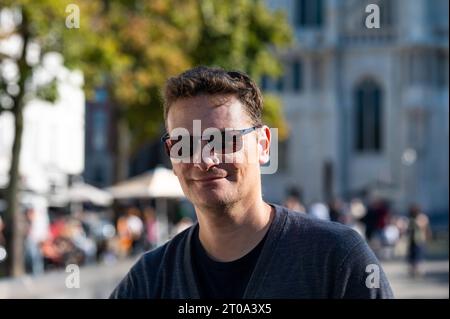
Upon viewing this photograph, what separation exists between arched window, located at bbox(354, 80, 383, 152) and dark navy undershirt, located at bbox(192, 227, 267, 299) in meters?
61.5

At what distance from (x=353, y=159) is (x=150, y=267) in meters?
61.3

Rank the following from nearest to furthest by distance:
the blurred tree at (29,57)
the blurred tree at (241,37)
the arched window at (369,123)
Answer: the blurred tree at (29,57) → the blurred tree at (241,37) → the arched window at (369,123)

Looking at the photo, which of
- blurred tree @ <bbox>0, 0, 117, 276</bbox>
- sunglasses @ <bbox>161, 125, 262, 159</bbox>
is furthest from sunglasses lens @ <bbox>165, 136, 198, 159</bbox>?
blurred tree @ <bbox>0, 0, 117, 276</bbox>

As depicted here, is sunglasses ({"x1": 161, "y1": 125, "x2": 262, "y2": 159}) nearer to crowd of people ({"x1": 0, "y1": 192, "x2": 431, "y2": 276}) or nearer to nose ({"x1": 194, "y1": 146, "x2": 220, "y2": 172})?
nose ({"x1": 194, "y1": 146, "x2": 220, "y2": 172})

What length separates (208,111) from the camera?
2840mm

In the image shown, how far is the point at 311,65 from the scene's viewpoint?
65.3 metres

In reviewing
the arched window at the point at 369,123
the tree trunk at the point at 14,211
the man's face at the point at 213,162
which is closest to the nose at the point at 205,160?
the man's face at the point at 213,162

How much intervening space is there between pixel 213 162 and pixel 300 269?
0.32m

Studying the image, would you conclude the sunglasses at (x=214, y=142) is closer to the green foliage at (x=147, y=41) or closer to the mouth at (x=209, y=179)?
the mouth at (x=209, y=179)

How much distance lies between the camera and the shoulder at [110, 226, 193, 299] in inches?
116

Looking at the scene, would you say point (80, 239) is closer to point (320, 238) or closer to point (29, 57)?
point (29, 57)

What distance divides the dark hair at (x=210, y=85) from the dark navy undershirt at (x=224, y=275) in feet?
1.13

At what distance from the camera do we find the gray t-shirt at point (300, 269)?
2.69 meters
